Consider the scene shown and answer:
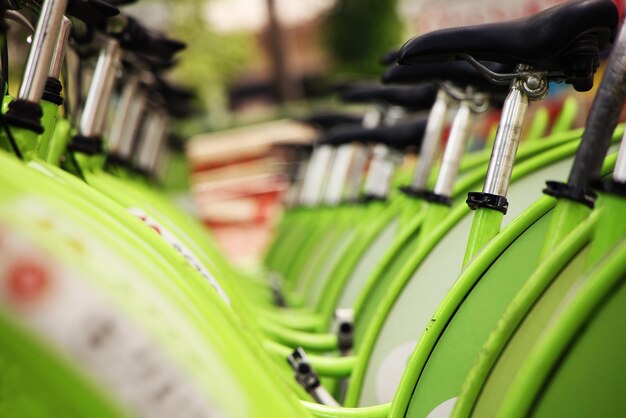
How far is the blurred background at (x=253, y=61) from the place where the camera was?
4.56 metres

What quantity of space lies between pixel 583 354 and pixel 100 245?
55 cm

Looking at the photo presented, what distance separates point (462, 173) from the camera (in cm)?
208

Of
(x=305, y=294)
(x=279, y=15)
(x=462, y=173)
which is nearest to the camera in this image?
(x=462, y=173)

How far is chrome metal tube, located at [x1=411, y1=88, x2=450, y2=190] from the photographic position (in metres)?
1.84

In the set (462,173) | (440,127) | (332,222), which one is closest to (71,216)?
(440,127)

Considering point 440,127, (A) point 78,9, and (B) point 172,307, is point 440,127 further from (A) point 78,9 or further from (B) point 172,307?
(B) point 172,307

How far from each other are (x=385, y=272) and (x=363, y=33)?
630 cm

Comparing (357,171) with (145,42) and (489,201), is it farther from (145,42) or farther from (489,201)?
(489,201)

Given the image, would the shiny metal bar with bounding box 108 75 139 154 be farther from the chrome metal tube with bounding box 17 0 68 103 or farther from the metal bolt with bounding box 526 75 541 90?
the metal bolt with bounding box 526 75 541 90

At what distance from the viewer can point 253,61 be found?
12219mm

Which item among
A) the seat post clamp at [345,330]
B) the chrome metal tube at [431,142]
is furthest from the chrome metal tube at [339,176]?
the seat post clamp at [345,330]

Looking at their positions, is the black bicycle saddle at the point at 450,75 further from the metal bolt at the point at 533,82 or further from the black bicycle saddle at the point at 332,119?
the black bicycle saddle at the point at 332,119

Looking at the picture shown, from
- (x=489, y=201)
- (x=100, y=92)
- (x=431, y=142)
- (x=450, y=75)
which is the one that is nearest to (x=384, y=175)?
(x=431, y=142)

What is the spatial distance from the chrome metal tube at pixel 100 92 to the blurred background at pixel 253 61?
1367mm
